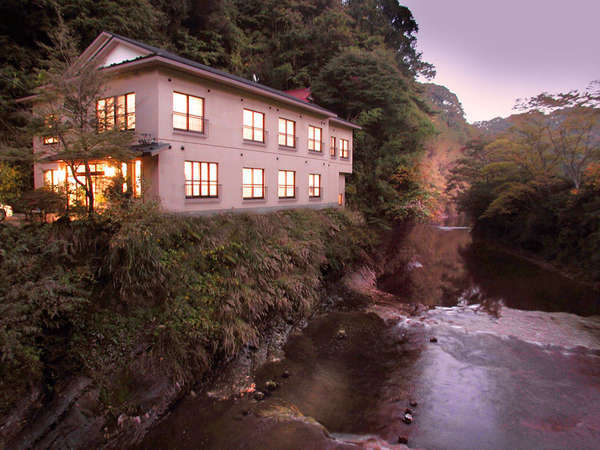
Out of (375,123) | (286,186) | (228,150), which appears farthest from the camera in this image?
(375,123)

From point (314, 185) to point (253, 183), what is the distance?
17.4ft

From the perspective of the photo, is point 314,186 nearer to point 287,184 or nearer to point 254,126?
point 287,184

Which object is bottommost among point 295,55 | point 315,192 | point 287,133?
point 315,192

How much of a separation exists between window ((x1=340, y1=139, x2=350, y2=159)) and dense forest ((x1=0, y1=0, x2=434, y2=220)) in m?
2.54

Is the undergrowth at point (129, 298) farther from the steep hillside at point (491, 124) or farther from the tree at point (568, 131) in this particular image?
the steep hillside at point (491, 124)

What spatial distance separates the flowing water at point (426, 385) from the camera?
657 cm

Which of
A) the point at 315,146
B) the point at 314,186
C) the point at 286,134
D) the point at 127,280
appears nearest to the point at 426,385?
the point at 127,280

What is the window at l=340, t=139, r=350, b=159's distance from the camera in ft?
78.0

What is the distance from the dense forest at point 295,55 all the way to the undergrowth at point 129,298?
778cm

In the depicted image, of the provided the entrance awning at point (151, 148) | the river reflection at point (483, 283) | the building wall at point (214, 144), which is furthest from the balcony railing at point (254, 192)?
the river reflection at point (483, 283)

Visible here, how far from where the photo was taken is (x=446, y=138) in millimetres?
46312

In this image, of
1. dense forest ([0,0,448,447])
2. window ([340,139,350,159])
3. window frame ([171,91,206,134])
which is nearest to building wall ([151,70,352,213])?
window frame ([171,91,206,134])

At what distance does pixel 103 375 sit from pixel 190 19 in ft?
107

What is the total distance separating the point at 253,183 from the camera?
632 inches
